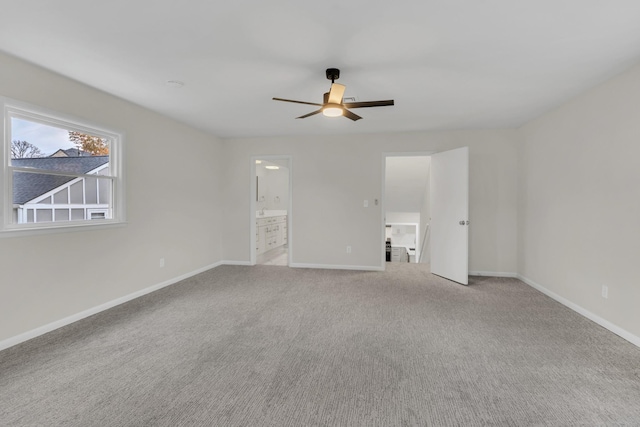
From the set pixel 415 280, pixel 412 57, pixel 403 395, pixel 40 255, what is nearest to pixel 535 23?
pixel 412 57

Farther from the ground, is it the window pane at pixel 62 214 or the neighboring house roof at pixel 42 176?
the neighboring house roof at pixel 42 176

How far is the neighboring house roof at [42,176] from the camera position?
2.65m

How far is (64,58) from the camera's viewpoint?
2.56 metres

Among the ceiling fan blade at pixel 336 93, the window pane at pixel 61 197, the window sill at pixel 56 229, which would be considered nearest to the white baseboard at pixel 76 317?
the window sill at pixel 56 229

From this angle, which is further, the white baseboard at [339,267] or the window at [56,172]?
the white baseboard at [339,267]

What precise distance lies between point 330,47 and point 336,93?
41cm

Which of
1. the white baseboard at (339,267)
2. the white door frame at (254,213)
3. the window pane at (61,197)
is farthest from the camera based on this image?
the white door frame at (254,213)

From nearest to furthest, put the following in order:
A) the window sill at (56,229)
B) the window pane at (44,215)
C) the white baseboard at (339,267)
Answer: the window sill at (56,229), the window pane at (44,215), the white baseboard at (339,267)

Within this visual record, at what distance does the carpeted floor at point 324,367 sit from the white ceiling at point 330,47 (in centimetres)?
239

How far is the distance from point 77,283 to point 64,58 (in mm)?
2085

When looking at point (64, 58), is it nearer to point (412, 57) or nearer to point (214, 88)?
point (214, 88)

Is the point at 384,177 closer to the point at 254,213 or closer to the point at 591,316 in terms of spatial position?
the point at 254,213

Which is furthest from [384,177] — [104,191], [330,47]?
[104,191]

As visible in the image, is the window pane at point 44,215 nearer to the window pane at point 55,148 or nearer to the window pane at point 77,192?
the window pane at point 77,192
